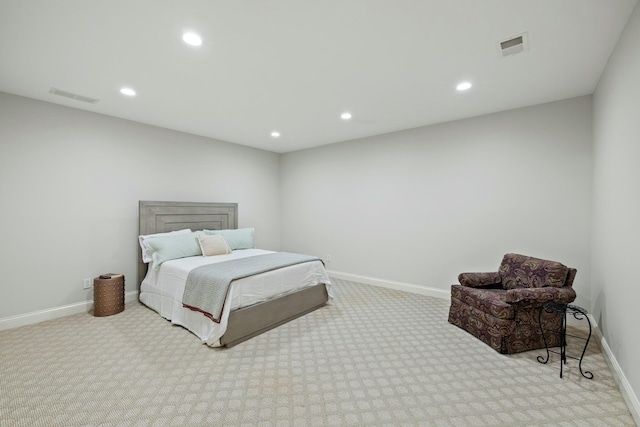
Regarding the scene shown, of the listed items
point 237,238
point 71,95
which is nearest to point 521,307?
point 237,238

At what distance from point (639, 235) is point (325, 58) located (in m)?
2.50

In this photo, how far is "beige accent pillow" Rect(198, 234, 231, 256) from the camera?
13.1ft

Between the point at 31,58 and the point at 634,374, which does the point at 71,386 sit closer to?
the point at 31,58

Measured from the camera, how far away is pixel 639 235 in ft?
5.76

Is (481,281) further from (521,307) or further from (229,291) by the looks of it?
(229,291)

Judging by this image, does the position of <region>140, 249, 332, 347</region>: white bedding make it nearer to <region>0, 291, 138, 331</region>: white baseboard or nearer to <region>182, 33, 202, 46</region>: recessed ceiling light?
<region>0, 291, 138, 331</region>: white baseboard

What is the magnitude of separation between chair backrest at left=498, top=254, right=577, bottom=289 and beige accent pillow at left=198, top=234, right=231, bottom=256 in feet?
12.0

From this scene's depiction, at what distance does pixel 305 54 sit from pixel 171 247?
9.66ft

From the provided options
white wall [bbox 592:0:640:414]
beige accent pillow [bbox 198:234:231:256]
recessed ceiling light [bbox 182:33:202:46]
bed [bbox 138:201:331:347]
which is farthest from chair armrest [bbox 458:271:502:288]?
recessed ceiling light [bbox 182:33:202:46]

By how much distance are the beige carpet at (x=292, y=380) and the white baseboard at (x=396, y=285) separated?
1.05 m

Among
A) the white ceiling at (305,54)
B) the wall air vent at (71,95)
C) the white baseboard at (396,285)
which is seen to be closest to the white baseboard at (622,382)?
the white baseboard at (396,285)

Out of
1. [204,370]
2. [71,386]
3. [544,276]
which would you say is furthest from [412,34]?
[71,386]

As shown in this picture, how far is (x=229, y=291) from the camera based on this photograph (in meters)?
2.72

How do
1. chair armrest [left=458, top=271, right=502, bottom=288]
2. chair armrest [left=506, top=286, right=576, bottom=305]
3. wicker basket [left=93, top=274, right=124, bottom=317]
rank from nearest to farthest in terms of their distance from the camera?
1. chair armrest [left=506, top=286, right=576, bottom=305]
2. chair armrest [left=458, top=271, right=502, bottom=288]
3. wicker basket [left=93, top=274, right=124, bottom=317]
